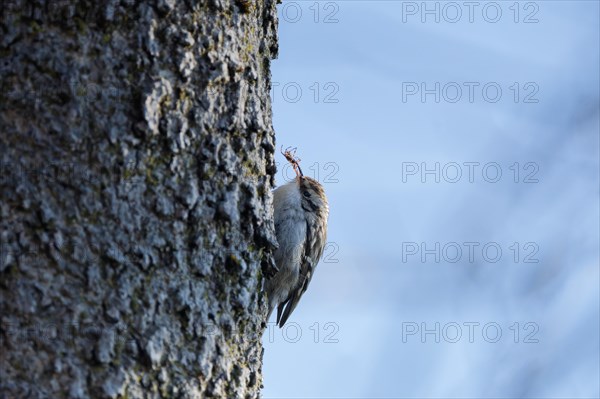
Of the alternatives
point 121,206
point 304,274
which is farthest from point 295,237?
point 121,206

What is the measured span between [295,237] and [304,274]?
236mm

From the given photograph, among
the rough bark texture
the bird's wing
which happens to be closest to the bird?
the bird's wing

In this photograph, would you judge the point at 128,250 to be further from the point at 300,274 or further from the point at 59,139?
the point at 300,274

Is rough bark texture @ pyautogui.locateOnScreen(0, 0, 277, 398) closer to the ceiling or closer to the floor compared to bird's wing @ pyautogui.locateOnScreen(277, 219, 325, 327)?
closer to the ceiling

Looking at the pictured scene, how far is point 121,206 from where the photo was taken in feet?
7.20

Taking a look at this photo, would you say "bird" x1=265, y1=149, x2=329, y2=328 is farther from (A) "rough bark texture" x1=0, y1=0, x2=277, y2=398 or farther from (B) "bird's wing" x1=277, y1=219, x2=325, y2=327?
(A) "rough bark texture" x1=0, y1=0, x2=277, y2=398

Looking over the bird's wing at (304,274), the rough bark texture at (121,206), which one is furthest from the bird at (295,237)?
the rough bark texture at (121,206)

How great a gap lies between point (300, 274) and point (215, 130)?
91.5 inches

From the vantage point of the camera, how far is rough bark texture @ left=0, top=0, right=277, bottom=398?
2.09 metres

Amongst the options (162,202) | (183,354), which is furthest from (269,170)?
(183,354)

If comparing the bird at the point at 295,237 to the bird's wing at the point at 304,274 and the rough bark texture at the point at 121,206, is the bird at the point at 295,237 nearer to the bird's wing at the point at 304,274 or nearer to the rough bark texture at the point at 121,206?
the bird's wing at the point at 304,274

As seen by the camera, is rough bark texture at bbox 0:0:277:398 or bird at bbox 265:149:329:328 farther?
bird at bbox 265:149:329:328

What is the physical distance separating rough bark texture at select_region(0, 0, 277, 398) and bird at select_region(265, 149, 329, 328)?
2058mm

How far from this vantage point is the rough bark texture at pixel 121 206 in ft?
6.86
